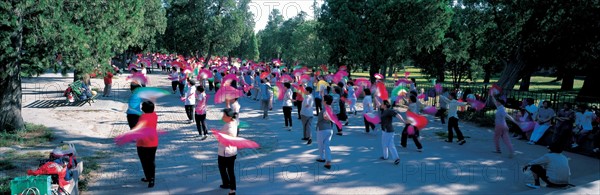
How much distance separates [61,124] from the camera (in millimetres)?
12109

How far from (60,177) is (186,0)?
4018 cm

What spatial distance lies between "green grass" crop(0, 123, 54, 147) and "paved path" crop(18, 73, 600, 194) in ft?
1.56

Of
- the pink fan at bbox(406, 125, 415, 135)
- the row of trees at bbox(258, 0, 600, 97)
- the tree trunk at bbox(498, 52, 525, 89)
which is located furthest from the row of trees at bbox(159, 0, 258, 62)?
the pink fan at bbox(406, 125, 415, 135)

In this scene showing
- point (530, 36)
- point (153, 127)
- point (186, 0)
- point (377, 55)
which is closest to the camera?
point (153, 127)

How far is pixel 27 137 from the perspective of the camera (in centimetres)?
1028

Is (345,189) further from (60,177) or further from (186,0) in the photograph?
(186,0)

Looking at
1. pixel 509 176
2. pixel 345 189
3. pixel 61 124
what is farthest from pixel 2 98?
pixel 509 176

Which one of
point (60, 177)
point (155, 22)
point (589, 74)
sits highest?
point (155, 22)

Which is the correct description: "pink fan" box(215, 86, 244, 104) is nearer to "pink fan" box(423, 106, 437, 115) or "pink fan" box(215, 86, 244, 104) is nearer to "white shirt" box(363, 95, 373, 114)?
"white shirt" box(363, 95, 373, 114)

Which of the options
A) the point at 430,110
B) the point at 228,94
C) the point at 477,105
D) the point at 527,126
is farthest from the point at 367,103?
the point at 477,105

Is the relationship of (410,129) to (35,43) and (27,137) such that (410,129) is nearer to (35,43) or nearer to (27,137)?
(27,137)

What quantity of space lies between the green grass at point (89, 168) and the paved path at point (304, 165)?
0.45ft

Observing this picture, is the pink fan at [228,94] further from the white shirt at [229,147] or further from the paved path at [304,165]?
the white shirt at [229,147]

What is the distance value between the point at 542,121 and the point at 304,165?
7486 mm
